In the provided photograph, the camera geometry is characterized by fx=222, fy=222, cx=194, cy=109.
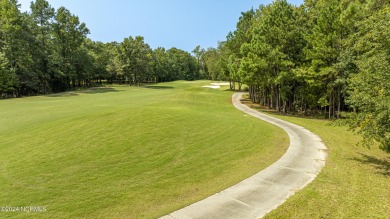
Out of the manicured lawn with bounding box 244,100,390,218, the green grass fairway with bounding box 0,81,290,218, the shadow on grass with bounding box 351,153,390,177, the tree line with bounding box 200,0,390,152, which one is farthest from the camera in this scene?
the tree line with bounding box 200,0,390,152

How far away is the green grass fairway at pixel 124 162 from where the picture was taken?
25.0 feet

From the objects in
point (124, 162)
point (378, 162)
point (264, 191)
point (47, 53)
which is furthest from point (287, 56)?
point (47, 53)

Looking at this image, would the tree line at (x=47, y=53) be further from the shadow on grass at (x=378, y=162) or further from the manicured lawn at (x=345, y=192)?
the shadow on grass at (x=378, y=162)

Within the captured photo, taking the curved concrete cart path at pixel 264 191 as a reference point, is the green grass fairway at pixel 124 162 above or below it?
above

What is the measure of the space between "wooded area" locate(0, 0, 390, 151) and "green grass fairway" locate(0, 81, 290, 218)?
511cm

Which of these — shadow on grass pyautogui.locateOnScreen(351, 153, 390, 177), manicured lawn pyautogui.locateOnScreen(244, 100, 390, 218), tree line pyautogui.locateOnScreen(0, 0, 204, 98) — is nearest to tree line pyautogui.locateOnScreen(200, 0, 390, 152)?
shadow on grass pyautogui.locateOnScreen(351, 153, 390, 177)

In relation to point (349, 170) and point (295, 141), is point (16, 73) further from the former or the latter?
point (349, 170)

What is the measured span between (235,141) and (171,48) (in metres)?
124

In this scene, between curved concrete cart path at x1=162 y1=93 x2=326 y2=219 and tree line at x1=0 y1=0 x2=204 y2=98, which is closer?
curved concrete cart path at x1=162 y1=93 x2=326 y2=219

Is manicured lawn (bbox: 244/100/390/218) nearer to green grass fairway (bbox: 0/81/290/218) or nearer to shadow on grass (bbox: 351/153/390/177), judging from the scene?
shadow on grass (bbox: 351/153/390/177)

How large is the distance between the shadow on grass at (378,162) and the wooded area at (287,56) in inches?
36.0

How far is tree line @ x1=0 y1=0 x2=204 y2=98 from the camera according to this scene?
46.2m

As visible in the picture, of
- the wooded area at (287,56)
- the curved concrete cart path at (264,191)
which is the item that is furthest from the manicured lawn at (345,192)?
the wooded area at (287,56)

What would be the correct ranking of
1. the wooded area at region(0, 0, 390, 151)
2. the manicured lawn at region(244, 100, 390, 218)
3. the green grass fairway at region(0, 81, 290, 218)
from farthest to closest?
the wooded area at region(0, 0, 390, 151) → the green grass fairway at region(0, 81, 290, 218) → the manicured lawn at region(244, 100, 390, 218)
